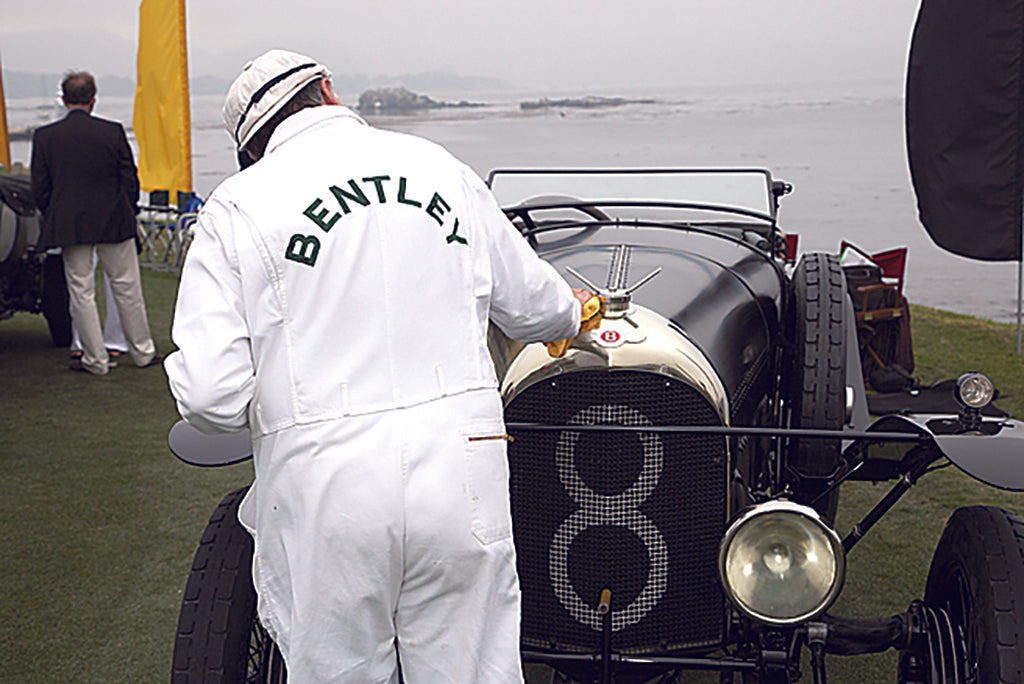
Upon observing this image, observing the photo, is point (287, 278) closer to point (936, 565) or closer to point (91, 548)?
point (936, 565)

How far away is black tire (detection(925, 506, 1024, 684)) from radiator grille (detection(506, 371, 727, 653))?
0.52 metres

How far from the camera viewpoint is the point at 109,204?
5719mm

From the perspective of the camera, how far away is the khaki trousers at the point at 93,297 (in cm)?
587

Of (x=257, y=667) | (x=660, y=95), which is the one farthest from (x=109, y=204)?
(x=660, y=95)

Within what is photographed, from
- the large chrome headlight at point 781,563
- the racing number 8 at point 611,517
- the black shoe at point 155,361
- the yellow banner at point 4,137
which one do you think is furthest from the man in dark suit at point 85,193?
the large chrome headlight at point 781,563

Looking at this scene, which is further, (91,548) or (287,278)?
(91,548)

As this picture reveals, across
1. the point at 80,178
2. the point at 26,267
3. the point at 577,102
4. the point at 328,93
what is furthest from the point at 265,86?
the point at 577,102

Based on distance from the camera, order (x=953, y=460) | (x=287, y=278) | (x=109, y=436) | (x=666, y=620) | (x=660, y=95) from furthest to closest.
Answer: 1. (x=660, y=95)
2. (x=109, y=436)
3. (x=666, y=620)
4. (x=953, y=460)
5. (x=287, y=278)

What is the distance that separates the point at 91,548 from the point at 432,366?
2514 mm

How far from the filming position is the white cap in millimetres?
1699

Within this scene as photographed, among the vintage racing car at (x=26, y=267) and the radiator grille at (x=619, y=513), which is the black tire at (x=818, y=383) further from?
the vintage racing car at (x=26, y=267)

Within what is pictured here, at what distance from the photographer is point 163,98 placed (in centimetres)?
877

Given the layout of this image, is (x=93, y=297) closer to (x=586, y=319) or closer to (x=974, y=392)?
(x=586, y=319)

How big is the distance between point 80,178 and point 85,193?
0.30 feet
